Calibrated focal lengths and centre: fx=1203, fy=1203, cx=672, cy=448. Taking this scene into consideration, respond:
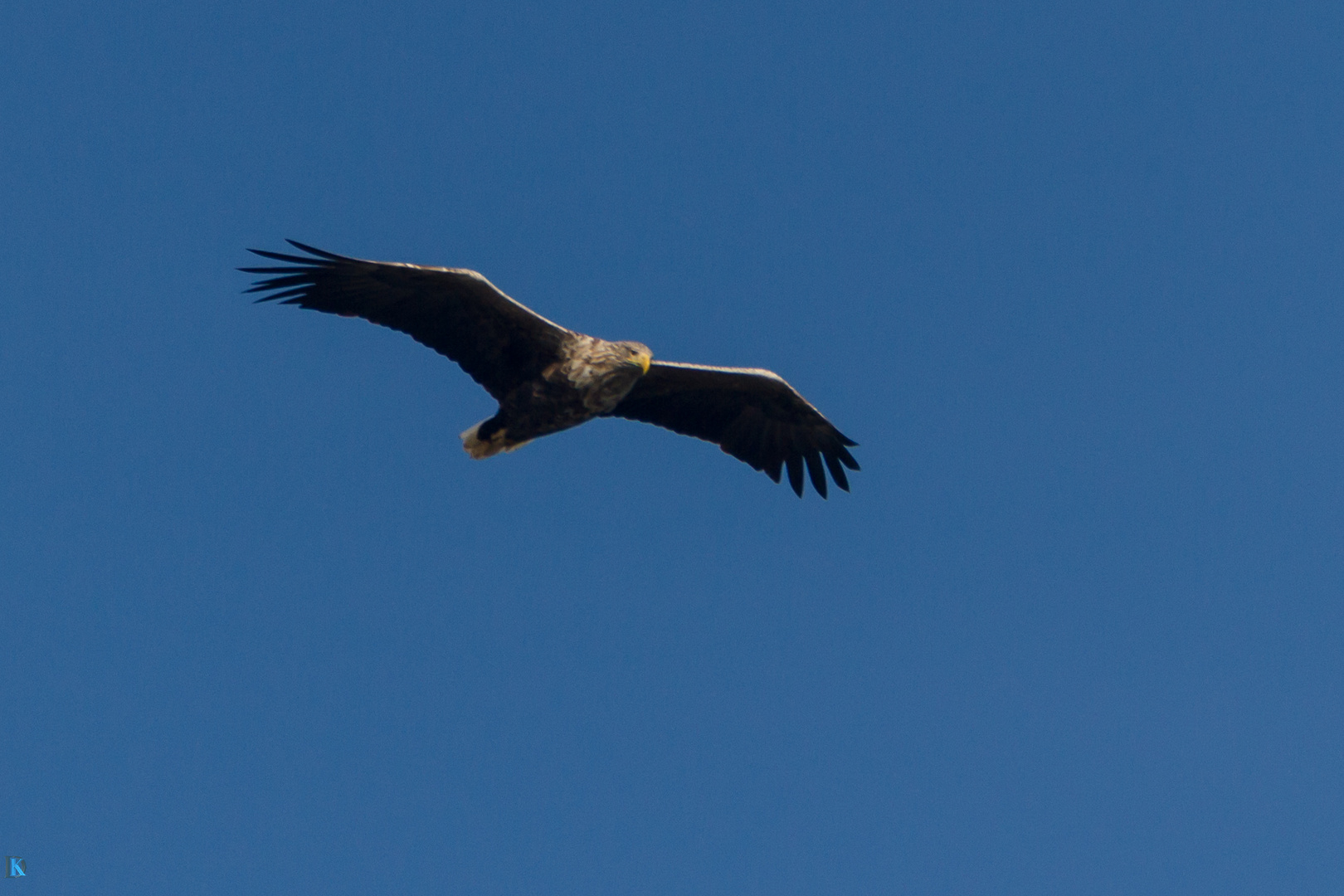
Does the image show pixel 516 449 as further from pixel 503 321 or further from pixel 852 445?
pixel 852 445

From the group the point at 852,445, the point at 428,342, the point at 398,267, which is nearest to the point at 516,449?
the point at 428,342

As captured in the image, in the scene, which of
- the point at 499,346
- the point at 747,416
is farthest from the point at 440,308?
the point at 747,416

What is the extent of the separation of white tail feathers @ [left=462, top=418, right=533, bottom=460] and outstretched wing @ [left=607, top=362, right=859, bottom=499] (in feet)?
3.62

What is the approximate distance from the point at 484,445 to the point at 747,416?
2805 millimetres

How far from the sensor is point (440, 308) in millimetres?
10953

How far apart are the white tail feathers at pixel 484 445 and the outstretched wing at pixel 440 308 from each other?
21.9 inches

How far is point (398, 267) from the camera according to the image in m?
10.5

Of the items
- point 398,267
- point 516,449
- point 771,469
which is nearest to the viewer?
point 398,267

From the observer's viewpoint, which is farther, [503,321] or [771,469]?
[771,469]

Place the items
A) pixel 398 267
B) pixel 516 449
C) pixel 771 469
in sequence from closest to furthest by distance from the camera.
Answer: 1. pixel 398 267
2. pixel 516 449
3. pixel 771 469

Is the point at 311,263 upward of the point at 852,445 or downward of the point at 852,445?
downward

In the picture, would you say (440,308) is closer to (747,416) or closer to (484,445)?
(484,445)

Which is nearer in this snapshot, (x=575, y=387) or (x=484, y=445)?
(x=575, y=387)

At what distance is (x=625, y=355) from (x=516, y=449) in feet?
5.87
